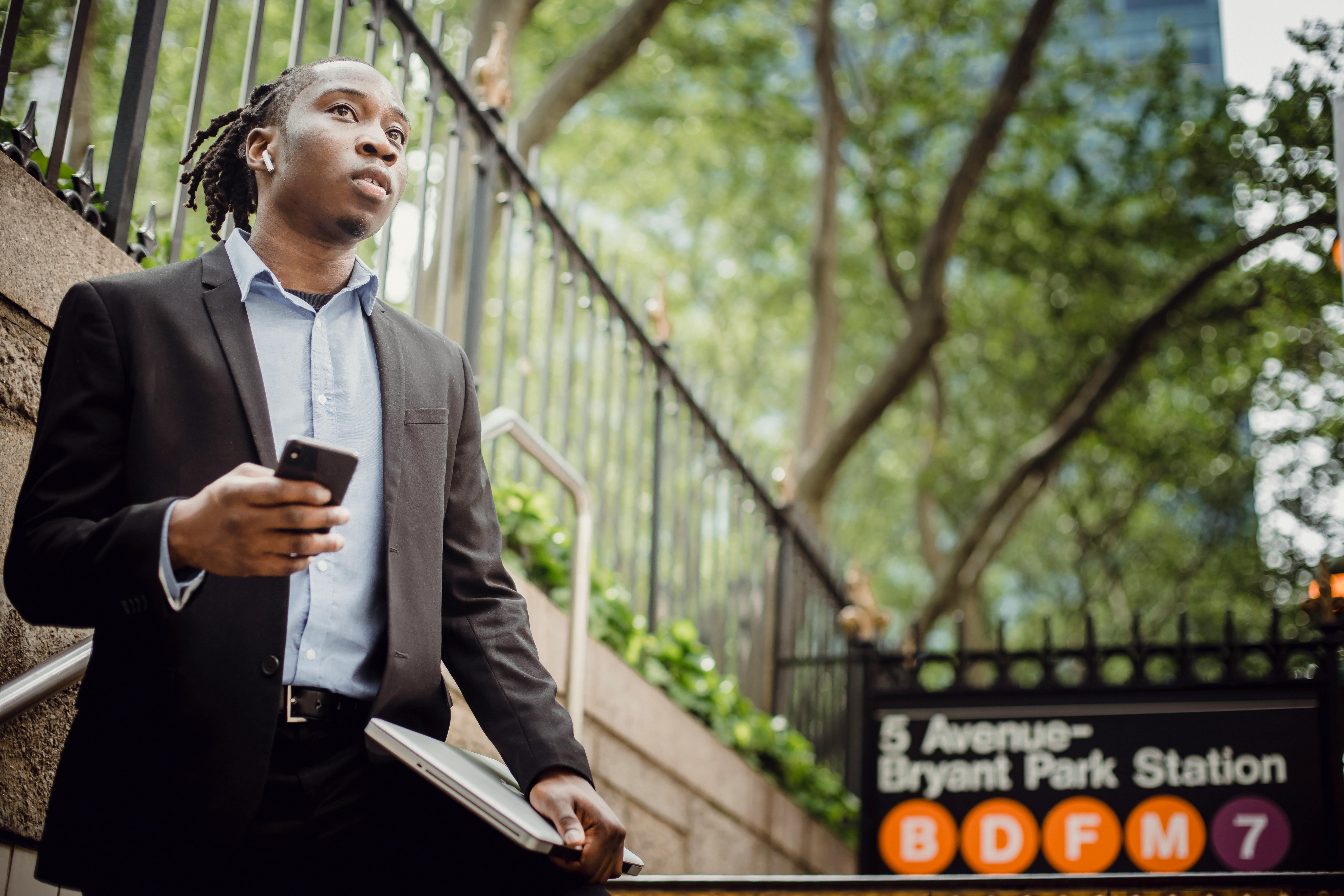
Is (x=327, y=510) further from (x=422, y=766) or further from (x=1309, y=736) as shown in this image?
(x=1309, y=736)

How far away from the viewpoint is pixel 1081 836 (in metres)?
6.07

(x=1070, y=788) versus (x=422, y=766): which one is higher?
(x=1070, y=788)

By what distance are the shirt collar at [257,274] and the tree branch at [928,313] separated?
1067 centimetres

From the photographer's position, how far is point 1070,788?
6109mm

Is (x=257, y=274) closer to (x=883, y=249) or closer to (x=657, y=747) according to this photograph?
(x=657, y=747)

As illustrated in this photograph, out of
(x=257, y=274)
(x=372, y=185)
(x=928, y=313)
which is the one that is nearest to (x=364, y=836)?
(x=257, y=274)

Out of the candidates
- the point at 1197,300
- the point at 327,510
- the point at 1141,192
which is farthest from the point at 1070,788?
the point at 1141,192

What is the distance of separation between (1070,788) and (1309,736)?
107cm

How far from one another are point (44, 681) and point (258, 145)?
40.7 inches

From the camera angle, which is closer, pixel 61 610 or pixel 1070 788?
pixel 61 610

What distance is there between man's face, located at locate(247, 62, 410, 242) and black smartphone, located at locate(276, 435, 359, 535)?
75 cm

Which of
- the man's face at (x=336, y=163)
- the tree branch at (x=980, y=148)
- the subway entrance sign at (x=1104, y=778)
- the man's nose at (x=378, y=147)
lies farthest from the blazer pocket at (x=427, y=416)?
the tree branch at (x=980, y=148)

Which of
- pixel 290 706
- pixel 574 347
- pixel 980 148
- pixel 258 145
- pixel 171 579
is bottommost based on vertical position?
pixel 290 706

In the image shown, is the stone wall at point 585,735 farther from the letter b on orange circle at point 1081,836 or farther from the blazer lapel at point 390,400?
the letter b on orange circle at point 1081,836
